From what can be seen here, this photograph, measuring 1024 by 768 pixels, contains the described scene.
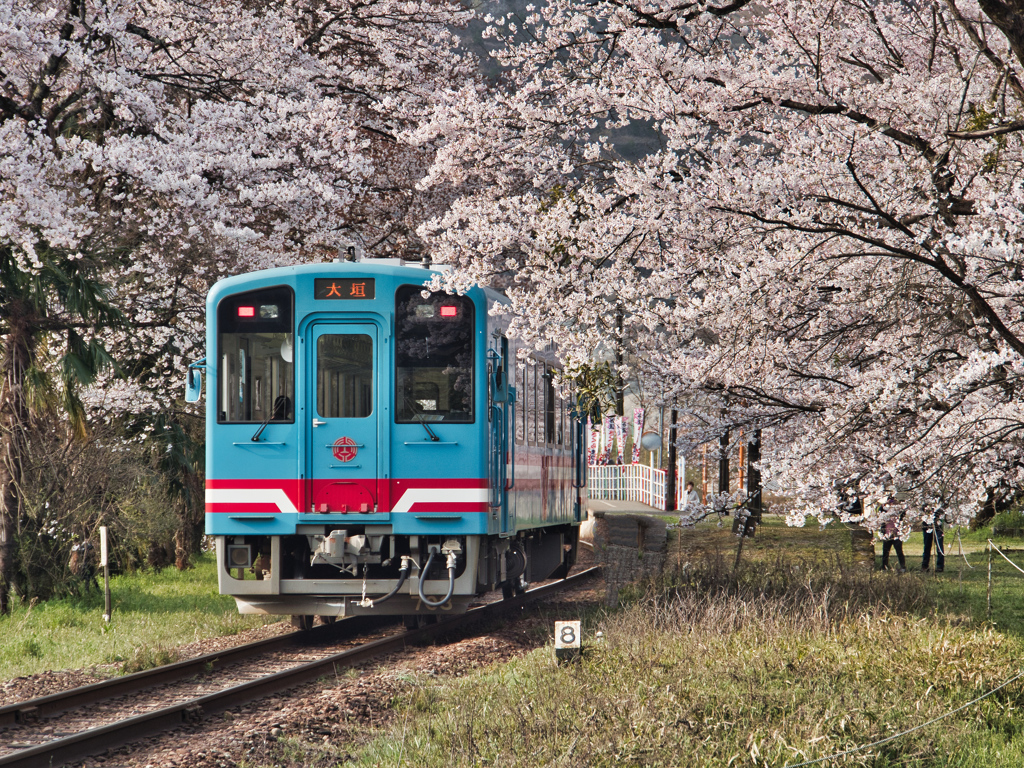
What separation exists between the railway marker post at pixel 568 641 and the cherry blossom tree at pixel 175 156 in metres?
7.91

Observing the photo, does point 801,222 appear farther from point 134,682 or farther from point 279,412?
point 134,682

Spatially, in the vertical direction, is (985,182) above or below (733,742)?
above

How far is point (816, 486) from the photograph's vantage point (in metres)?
10.3

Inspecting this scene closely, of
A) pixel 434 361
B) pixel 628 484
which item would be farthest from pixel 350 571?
pixel 628 484

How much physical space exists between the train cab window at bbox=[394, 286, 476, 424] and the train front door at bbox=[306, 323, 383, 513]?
0.24 meters

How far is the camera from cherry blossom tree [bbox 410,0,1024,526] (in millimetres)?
8086

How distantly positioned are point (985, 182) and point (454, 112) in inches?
241

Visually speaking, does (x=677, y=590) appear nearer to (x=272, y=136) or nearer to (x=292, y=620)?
(x=292, y=620)

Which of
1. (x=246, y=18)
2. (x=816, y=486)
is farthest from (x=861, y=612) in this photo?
(x=246, y=18)

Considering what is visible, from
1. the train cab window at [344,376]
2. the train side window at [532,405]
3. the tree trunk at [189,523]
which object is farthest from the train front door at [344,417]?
the tree trunk at [189,523]

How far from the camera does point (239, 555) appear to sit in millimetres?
10023

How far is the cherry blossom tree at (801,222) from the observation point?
26.5 feet

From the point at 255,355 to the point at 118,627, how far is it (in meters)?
3.71

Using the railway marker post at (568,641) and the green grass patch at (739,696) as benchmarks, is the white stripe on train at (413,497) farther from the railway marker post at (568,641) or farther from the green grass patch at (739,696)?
the railway marker post at (568,641)
